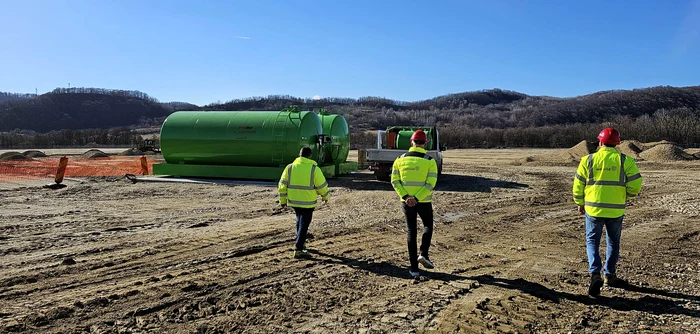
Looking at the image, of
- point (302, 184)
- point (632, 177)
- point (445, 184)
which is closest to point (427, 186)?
point (302, 184)

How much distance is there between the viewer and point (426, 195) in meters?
6.25

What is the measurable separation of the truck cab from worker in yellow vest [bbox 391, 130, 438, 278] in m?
11.0

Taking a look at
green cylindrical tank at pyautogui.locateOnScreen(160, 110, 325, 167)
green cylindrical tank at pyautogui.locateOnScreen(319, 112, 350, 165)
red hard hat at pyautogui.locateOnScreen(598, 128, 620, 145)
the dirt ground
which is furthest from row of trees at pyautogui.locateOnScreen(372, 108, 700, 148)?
red hard hat at pyautogui.locateOnScreen(598, 128, 620, 145)

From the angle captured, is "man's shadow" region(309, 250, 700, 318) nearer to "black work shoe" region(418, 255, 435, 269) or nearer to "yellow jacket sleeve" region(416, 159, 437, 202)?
"black work shoe" region(418, 255, 435, 269)

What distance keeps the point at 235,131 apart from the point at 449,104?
16112 centimetres

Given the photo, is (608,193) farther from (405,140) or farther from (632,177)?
(405,140)

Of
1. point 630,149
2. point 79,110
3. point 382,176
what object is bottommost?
point 382,176

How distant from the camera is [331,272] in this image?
6.52 meters

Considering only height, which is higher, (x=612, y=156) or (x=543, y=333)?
(x=612, y=156)

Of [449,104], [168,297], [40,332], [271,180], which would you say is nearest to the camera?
[40,332]

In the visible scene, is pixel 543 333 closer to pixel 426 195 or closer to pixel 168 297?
pixel 426 195

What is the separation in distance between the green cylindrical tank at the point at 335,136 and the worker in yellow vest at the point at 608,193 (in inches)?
594

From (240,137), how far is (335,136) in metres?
4.07

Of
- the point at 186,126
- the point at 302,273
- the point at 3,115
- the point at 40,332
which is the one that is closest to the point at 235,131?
the point at 186,126
